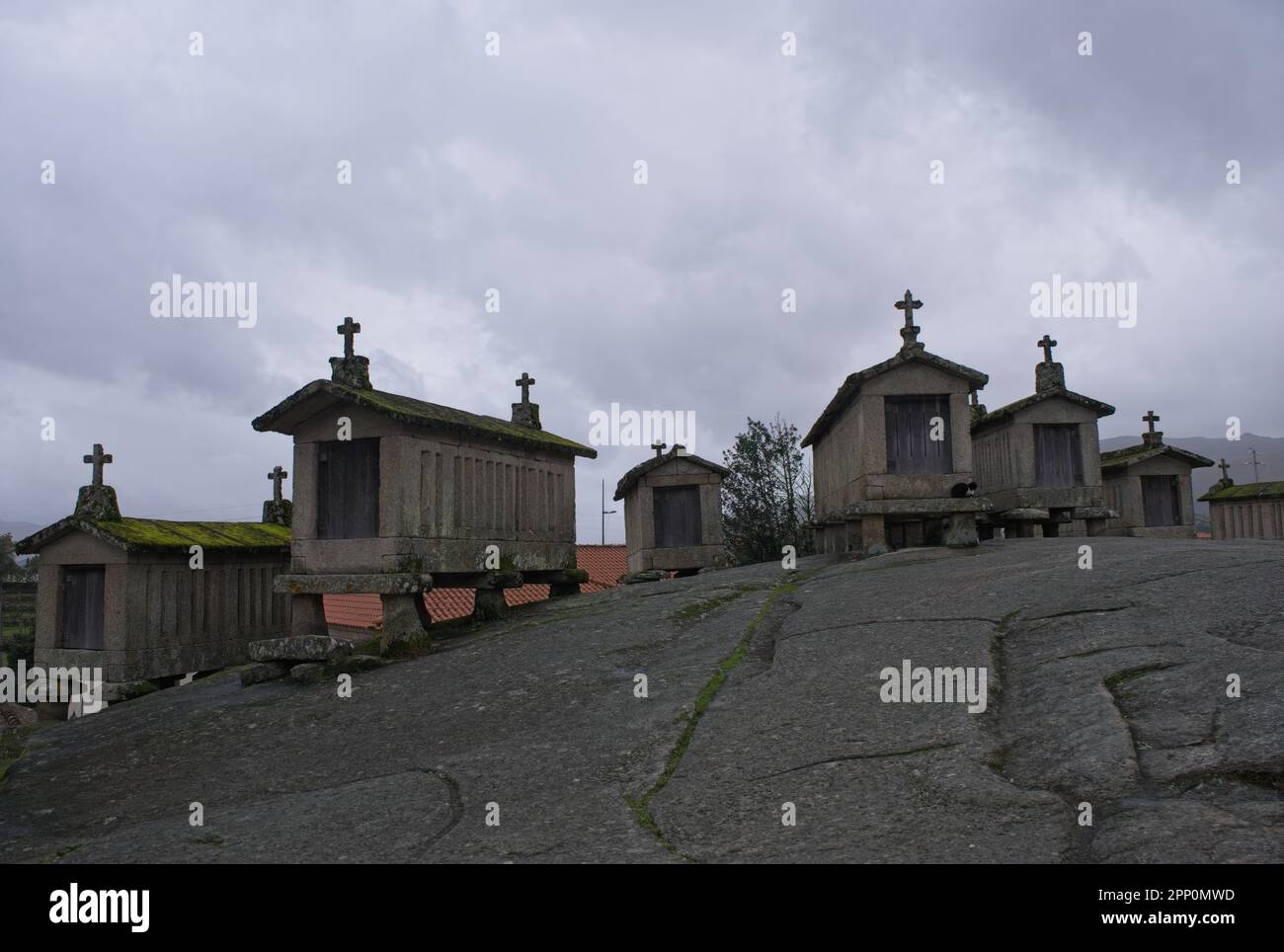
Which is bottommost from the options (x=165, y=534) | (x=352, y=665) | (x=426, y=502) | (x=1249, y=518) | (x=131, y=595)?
(x=352, y=665)

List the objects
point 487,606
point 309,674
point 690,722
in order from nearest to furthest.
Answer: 1. point 690,722
2. point 309,674
3. point 487,606

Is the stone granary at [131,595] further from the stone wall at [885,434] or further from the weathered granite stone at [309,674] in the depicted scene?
the stone wall at [885,434]

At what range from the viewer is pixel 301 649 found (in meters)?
10.1

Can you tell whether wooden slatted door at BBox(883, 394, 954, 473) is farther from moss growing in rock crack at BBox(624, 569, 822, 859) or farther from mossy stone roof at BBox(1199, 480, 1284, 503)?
mossy stone roof at BBox(1199, 480, 1284, 503)

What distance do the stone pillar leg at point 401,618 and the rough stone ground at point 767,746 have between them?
74cm

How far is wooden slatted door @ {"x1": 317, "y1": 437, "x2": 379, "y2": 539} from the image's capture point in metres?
11.1

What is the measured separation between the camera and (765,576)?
12.9 meters

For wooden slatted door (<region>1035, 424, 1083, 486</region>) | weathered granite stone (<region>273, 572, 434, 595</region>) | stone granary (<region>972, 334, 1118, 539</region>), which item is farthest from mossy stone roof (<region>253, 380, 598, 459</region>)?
wooden slatted door (<region>1035, 424, 1083, 486</region>)

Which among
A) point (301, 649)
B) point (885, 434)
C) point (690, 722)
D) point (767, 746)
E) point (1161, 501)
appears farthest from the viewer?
point (1161, 501)

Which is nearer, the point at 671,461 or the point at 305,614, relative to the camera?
the point at 305,614

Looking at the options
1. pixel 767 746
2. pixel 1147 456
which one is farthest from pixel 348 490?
pixel 1147 456

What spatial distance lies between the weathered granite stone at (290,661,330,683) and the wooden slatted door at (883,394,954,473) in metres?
8.36

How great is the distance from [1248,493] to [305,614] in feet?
82.2

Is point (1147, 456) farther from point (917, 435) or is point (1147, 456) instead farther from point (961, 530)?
point (917, 435)
